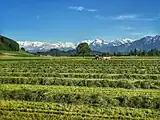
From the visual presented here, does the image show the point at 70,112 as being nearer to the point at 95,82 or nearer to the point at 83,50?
the point at 95,82

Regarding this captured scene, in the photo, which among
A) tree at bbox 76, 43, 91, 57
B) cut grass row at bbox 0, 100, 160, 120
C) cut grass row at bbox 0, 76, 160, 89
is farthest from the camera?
tree at bbox 76, 43, 91, 57

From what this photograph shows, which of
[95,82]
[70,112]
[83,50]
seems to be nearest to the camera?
[70,112]

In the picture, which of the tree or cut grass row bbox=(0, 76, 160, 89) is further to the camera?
the tree

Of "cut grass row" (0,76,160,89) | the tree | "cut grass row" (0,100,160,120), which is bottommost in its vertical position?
"cut grass row" (0,100,160,120)

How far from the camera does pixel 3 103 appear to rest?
17.7 meters

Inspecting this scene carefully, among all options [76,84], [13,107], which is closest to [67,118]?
[13,107]

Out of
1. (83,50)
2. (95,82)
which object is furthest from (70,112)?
(83,50)

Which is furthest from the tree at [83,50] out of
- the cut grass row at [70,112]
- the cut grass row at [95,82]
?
the cut grass row at [70,112]

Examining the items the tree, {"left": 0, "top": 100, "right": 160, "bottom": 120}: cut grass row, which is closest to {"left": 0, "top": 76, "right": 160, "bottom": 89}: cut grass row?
{"left": 0, "top": 100, "right": 160, "bottom": 120}: cut grass row

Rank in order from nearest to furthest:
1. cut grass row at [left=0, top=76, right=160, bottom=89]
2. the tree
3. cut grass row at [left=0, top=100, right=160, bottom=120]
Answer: cut grass row at [left=0, top=100, right=160, bottom=120], cut grass row at [left=0, top=76, right=160, bottom=89], the tree

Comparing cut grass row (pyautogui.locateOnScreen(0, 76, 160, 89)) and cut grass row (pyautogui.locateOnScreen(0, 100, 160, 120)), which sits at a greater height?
cut grass row (pyautogui.locateOnScreen(0, 76, 160, 89))

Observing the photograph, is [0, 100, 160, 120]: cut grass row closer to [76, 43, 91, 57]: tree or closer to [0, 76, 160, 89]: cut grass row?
[0, 76, 160, 89]: cut grass row

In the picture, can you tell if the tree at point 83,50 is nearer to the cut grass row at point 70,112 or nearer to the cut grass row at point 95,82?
the cut grass row at point 95,82

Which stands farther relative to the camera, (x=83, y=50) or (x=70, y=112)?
(x=83, y=50)
